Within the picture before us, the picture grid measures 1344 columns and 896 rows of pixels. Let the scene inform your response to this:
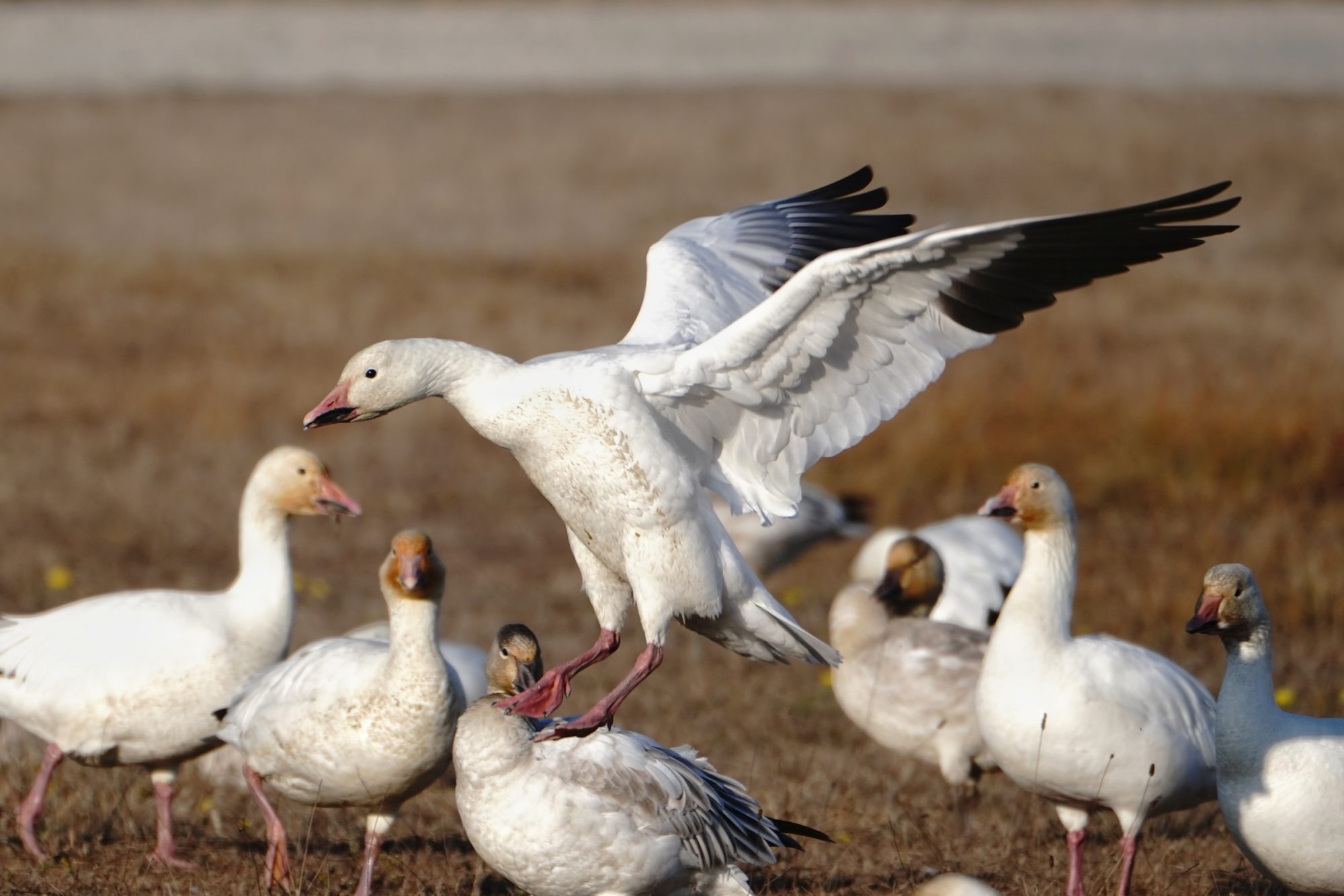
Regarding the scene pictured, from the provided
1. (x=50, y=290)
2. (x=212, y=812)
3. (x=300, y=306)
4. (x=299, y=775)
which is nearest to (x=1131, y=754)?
(x=299, y=775)

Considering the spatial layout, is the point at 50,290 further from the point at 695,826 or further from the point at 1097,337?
the point at 695,826

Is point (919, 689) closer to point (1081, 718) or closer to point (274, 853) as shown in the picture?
point (1081, 718)

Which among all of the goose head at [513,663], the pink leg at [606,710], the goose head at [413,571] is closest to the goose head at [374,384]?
the goose head at [413,571]

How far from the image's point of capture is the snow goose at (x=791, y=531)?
10102mm

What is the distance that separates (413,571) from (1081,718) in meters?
2.11

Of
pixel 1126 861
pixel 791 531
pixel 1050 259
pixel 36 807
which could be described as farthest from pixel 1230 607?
pixel 791 531

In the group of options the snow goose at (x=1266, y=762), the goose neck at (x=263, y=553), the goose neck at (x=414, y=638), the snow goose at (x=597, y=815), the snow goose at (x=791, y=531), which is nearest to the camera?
the snow goose at (x=597, y=815)

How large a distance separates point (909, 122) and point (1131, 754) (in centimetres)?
1793

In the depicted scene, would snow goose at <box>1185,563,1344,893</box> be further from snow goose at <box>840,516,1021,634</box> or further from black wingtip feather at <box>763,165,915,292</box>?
snow goose at <box>840,516,1021,634</box>

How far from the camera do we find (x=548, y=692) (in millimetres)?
4621

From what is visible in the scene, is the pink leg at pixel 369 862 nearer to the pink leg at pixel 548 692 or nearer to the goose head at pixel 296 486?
the pink leg at pixel 548 692

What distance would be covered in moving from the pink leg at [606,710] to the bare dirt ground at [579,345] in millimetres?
798

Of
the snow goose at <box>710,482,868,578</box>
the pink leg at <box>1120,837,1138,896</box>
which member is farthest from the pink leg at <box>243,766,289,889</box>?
the snow goose at <box>710,482,868,578</box>

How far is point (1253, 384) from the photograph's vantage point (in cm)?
1164
